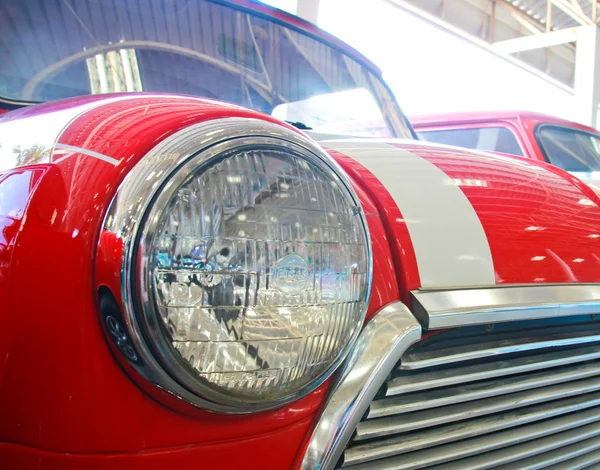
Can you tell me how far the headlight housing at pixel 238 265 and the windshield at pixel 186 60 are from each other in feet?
2.29

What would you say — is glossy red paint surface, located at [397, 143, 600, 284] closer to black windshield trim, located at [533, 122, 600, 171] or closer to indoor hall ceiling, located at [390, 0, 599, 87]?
black windshield trim, located at [533, 122, 600, 171]

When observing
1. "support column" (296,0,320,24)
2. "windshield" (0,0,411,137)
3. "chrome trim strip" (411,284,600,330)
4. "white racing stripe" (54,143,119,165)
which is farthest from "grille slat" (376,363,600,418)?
"support column" (296,0,320,24)

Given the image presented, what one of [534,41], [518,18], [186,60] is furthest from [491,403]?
[518,18]

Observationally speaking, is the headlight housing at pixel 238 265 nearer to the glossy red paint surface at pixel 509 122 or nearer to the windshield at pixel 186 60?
the windshield at pixel 186 60

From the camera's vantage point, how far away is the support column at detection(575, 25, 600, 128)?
8.84 m

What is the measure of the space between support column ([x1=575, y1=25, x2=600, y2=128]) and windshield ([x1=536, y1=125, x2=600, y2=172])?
19.3 ft

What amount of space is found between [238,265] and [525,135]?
3305 mm

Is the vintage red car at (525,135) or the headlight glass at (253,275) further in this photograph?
the vintage red car at (525,135)

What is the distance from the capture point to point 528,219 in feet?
3.14

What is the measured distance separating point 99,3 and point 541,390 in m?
1.28

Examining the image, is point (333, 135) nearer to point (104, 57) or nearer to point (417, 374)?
point (104, 57)

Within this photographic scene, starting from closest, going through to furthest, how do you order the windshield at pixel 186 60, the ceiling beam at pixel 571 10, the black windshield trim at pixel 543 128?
the windshield at pixel 186 60 → the black windshield trim at pixel 543 128 → the ceiling beam at pixel 571 10

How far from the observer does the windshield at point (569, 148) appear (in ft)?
11.3

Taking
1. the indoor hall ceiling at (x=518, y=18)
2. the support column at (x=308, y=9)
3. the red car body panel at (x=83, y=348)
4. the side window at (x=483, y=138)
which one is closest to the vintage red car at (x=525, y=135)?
the side window at (x=483, y=138)
